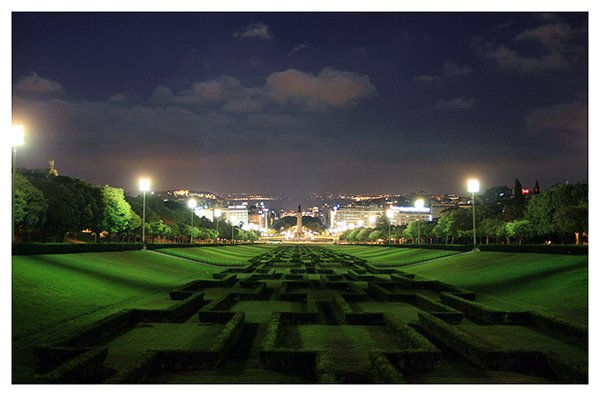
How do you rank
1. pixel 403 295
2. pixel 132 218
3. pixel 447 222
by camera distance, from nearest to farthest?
pixel 403 295, pixel 132 218, pixel 447 222

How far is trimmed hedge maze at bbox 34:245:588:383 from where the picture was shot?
26.6 ft

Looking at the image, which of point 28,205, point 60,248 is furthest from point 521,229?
point 60,248

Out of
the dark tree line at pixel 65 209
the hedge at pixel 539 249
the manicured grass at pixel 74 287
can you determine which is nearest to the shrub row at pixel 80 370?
the manicured grass at pixel 74 287

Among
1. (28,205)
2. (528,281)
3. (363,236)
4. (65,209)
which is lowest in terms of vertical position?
(363,236)

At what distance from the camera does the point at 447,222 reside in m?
83.1

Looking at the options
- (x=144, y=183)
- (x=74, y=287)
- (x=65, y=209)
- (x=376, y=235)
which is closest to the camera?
(x=74, y=287)

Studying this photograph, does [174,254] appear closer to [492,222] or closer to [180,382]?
[180,382]

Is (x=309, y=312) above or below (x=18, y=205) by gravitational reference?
below

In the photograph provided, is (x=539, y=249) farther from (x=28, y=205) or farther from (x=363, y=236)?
(x=363, y=236)

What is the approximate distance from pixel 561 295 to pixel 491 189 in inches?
7623

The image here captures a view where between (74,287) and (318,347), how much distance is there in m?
9.74

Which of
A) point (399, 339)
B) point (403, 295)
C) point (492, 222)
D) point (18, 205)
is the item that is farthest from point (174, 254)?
point (492, 222)

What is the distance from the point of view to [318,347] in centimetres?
1045

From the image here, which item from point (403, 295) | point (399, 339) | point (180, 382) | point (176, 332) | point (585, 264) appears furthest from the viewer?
point (585, 264)
